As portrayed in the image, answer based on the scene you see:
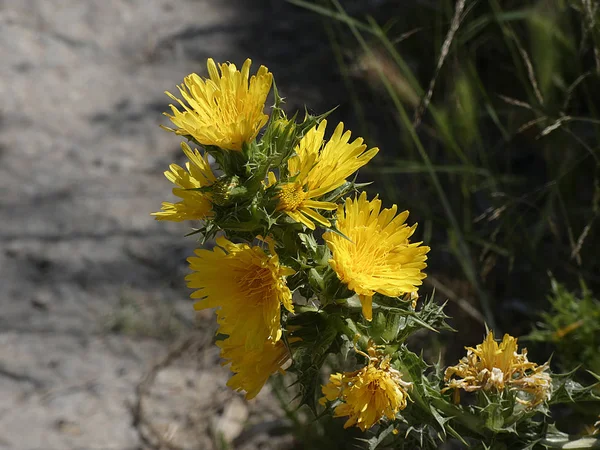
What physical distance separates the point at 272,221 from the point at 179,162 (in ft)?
7.84

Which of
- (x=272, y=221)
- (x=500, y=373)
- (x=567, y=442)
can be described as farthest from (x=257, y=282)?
(x=567, y=442)

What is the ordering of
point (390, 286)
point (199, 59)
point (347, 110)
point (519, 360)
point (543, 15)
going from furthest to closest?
point (199, 59)
point (347, 110)
point (543, 15)
point (519, 360)
point (390, 286)

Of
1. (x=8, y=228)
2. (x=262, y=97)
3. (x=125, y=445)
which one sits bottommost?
(x=125, y=445)

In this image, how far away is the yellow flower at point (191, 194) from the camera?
4.17 feet

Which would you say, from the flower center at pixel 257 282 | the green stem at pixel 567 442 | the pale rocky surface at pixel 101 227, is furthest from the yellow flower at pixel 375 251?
the pale rocky surface at pixel 101 227

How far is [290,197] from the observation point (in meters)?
1.22

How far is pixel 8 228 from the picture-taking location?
3180 mm

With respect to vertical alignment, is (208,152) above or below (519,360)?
above

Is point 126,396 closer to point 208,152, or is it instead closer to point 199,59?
point 208,152

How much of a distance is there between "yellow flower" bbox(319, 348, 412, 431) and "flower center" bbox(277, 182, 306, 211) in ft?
1.04

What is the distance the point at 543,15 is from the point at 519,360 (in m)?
1.75

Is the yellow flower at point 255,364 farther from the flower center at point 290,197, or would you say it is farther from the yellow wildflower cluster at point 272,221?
the flower center at point 290,197

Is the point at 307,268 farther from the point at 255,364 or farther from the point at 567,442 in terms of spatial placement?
the point at 567,442

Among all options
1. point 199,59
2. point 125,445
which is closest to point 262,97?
point 125,445
